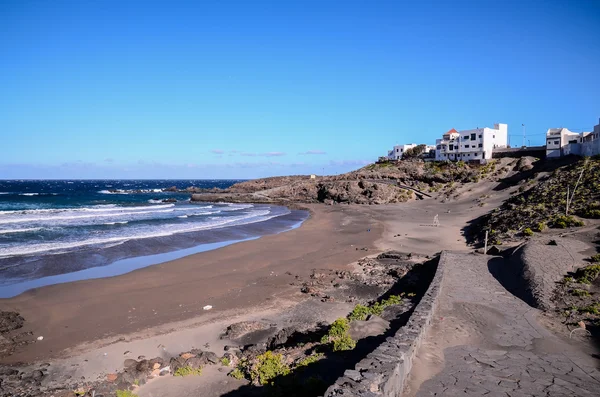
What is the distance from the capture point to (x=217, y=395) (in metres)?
7.84

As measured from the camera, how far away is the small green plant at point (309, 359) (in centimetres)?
808

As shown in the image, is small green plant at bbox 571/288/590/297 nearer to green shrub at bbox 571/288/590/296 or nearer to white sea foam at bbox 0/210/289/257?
green shrub at bbox 571/288/590/296

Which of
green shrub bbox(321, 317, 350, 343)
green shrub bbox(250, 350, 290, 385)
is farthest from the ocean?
green shrub bbox(321, 317, 350, 343)

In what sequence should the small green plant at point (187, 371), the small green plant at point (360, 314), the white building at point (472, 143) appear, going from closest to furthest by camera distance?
1. the small green plant at point (187, 371)
2. the small green plant at point (360, 314)
3. the white building at point (472, 143)

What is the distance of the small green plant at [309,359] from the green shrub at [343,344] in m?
0.42

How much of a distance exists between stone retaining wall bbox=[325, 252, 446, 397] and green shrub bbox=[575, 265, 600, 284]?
7.51 m

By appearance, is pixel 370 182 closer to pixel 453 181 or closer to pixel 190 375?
Result: pixel 453 181

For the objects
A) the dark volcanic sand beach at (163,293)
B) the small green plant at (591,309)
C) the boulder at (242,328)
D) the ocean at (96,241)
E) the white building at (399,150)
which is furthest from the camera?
the white building at (399,150)

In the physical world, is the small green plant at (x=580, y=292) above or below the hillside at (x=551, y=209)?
below

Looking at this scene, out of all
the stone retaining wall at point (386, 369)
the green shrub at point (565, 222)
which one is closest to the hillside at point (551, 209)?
the green shrub at point (565, 222)

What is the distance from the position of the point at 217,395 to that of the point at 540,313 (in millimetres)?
8430

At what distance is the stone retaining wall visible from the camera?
5.26 metres

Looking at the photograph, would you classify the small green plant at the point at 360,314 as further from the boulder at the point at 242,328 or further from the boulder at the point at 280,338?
the boulder at the point at 242,328

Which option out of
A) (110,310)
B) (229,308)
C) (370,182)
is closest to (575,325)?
(229,308)
